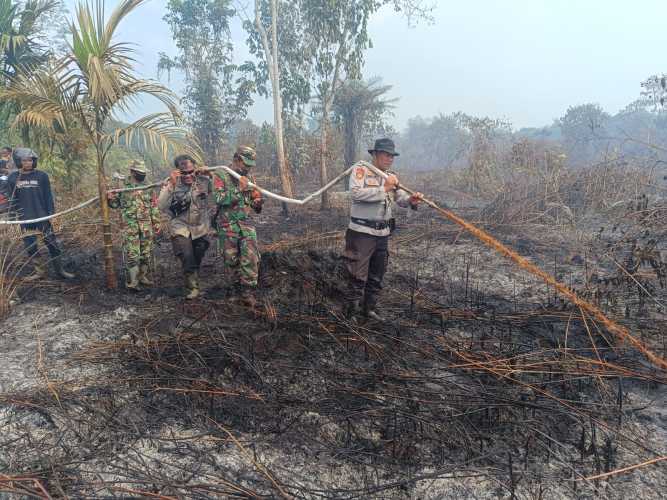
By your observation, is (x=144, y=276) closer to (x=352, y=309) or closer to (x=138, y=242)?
(x=138, y=242)

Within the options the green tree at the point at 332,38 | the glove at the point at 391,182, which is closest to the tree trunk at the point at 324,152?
the green tree at the point at 332,38

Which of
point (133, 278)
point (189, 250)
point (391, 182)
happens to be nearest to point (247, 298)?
point (189, 250)

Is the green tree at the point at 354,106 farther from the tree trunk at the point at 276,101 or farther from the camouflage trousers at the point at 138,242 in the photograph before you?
the camouflage trousers at the point at 138,242

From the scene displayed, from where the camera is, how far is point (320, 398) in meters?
2.94

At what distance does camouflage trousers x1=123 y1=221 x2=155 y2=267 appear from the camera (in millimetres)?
4973

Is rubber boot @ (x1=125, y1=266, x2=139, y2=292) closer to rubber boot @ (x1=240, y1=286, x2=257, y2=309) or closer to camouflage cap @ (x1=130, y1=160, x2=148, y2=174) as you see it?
camouflage cap @ (x1=130, y1=160, x2=148, y2=174)

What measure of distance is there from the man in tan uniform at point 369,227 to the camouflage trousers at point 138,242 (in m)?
2.72

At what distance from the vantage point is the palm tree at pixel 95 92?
400cm

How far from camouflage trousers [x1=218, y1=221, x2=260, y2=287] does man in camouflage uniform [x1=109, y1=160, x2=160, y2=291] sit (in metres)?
1.27

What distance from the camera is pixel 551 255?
6.71 meters

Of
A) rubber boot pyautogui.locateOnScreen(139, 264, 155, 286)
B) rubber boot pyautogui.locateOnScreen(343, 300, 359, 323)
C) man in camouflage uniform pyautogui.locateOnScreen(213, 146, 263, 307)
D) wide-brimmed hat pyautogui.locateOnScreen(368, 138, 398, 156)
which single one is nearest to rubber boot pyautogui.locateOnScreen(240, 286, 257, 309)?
man in camouflage uniform pyautogui.locateOnScreen(213, 146, 263, 307)

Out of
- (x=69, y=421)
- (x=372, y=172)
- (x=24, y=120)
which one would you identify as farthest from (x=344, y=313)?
(x=24, y=120)

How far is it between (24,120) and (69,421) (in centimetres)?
311

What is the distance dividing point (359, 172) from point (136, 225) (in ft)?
9.83
